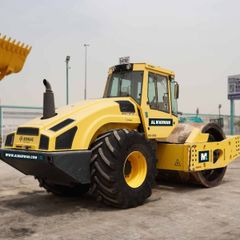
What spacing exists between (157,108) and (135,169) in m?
1.51

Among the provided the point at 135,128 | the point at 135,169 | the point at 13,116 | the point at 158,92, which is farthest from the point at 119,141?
the point at 13,116

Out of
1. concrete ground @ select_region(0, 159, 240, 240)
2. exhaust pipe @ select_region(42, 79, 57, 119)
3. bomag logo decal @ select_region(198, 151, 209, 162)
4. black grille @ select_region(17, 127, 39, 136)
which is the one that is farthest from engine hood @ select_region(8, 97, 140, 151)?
bomag logo decal @ select_region(198, 151, 209, 162)

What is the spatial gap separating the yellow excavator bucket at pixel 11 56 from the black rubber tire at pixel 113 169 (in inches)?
70.6

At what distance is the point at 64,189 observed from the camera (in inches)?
311

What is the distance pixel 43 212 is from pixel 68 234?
1.40m

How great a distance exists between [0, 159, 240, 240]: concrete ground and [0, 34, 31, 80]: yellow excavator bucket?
2.31m

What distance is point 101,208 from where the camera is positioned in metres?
6.97

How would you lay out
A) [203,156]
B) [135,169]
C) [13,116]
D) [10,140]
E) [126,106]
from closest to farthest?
[10,140], [135,169], [126,106], [203,156], [13,116]

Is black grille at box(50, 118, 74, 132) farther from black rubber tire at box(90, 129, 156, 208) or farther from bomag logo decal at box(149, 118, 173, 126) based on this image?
bomag logo decal at box(149, 118, 173, 126)

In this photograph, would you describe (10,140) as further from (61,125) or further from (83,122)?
(83,122)

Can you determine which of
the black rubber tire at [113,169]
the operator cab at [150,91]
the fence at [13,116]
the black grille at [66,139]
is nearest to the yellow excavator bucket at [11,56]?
the black grille at [66,139]

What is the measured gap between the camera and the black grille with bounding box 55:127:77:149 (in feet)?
21.0

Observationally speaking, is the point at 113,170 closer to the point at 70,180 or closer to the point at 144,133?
the point at 70,180

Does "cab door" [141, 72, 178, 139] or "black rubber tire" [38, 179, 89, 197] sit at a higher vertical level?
"cab door" [141, 72, 178, 139]
